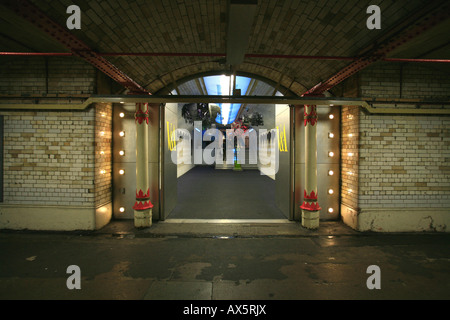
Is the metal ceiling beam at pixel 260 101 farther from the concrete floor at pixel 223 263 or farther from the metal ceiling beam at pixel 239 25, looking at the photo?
the concrete floor at pixel 223 263

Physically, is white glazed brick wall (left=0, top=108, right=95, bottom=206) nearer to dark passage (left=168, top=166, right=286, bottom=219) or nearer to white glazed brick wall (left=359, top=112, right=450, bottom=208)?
dark passage (left=168, top=166, right=286, bottom=219)

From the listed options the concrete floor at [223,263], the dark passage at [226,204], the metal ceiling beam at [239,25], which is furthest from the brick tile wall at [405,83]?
the dark passage at [226,204]

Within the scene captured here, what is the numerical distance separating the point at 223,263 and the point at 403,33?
4.49 meters

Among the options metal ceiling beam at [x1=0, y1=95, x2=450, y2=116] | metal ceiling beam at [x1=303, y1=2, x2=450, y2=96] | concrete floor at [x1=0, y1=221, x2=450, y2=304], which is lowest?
concrete floor at [x1=0, y1=221, x2=450, y2=304]

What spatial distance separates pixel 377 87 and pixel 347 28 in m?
1.99

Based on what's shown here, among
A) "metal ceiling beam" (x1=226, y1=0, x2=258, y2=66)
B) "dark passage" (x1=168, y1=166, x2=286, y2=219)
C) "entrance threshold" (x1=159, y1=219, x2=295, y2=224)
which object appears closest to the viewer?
"metal ceiling beam" (x1=226, y1=0, x2=258, y2=66)

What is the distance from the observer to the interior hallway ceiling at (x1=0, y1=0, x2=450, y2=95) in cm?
341

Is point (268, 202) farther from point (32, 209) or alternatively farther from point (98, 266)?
point (32, 209)

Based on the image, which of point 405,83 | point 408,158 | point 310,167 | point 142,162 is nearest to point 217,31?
point 142,162

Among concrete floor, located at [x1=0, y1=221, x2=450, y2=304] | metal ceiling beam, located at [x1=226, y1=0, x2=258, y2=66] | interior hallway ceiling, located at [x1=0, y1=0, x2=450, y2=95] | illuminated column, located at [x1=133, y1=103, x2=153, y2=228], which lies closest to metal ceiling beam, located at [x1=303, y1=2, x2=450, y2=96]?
interior hallway ceiling, located at [x1=0, y1=0, x2=450, y2=95]

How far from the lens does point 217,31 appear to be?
4.29 meters

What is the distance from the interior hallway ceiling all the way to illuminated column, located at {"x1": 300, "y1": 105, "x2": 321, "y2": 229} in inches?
39.1

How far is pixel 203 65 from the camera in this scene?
554 centimetres

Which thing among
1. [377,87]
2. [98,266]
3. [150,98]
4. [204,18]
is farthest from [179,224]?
[377,87]
